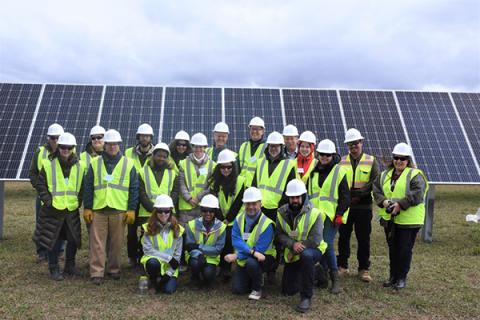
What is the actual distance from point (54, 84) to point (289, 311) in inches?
451

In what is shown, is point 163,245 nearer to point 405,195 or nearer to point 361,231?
point 361,231

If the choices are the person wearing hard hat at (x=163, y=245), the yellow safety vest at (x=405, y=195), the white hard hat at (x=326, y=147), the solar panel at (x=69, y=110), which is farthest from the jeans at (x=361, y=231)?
the solar panel at (x=69, y=110)

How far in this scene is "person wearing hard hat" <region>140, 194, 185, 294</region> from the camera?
19.3ft

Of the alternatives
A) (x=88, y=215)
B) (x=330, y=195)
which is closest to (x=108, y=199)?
(x=88, y=215)

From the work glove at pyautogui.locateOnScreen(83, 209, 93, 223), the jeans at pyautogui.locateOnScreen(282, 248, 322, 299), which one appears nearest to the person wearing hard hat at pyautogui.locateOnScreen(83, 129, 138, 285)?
the work glove at pyautogui.locateOnScreen(83, 209, 93, 223)

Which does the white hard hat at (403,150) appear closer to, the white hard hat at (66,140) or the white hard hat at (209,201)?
the white hard hat at (209,201)

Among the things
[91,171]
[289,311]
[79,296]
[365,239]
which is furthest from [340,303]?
[91,171]

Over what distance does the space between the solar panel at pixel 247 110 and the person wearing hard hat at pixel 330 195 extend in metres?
6.27

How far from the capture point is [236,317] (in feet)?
16.7

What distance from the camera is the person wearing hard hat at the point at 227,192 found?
6.20 m

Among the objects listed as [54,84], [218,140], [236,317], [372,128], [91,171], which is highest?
[54,84]

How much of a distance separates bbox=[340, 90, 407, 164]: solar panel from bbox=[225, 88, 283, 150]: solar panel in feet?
7.00

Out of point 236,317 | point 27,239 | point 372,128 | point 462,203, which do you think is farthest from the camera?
point 462,203

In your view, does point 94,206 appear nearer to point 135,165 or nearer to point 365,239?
point 135,165
